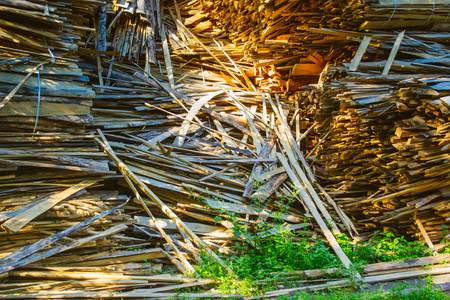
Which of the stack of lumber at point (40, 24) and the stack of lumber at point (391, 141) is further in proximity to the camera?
the stack of lumber at point (40, 24)

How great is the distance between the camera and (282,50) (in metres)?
6.75

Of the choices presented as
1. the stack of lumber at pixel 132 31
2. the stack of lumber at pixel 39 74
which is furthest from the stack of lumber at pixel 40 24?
the stack of lumber at pixel 132 31

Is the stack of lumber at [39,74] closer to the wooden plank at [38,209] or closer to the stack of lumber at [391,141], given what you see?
the wooden plank at [38,209]

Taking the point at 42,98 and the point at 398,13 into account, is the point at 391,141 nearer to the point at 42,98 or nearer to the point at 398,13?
the point at 398,13

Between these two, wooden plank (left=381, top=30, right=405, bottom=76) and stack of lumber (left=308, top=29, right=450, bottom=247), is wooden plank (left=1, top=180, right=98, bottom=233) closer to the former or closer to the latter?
stack of lumber (left=308, top=29, right=450, bottom=247)

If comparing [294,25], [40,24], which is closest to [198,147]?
[40,24]

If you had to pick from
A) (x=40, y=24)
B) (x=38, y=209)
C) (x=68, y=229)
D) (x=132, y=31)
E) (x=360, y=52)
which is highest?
(x=40, y=24)

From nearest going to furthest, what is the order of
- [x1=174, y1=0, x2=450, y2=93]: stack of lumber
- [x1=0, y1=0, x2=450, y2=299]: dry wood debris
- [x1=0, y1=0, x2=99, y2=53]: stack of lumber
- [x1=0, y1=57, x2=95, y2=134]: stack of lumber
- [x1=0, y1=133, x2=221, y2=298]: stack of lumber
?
[x1=0, y1=133, x2=221, y2=298]: stack of lumber < [x1=0, y1=0, x2=450, y2=299]: dry wood debris < [x1=0, y1=57, x2=95, y2=134]: stack of lumber < [x1=0, y1=0, x2=99, y2=53]: stack of lumber < [x1=174, y1=0, x2=450, y2=93]: stack of lumber

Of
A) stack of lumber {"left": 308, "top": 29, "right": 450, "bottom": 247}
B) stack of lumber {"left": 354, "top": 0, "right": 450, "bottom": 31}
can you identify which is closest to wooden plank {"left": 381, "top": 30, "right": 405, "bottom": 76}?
stack of lumber {"left": 308, "top": 29, "right": 450, "bottom": 247}

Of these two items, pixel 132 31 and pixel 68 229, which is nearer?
pixel 68 229

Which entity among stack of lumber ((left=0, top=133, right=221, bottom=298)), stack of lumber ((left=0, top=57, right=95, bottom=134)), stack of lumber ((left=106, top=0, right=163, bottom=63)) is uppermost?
stack of lumber ((left=106, top=0, right=163, bottom=63))

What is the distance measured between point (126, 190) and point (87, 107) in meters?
1.24

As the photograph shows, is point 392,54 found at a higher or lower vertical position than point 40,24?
lower

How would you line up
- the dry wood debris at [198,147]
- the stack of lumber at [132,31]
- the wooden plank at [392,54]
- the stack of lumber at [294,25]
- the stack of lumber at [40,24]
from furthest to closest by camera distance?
the stack of lumber at [132,31] < the stack of lumber at [294,25] < the wooden plank at [392,54] < the stack of lumber at [40,24] < the dry wood debris at [198,147]
